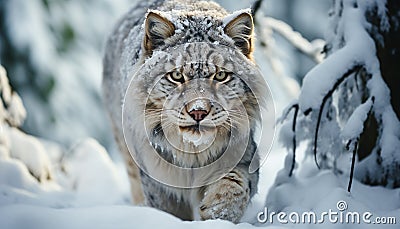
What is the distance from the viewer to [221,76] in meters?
3.36

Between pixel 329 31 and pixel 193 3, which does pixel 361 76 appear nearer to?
pixel 329 31

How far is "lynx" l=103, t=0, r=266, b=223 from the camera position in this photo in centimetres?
329

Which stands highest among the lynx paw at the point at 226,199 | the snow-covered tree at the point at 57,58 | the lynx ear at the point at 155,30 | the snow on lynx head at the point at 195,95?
the snow-covered tree at the point at 57,58

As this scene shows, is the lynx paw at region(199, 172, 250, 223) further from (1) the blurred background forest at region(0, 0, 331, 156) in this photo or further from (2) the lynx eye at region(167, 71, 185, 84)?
(1) the blurred background forest at region(0, 0, 331, 156)

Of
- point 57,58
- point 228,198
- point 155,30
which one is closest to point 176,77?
point 155,30

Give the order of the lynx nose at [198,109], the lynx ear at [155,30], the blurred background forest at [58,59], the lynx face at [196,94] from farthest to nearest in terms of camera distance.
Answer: the blurred background forest at [58,59], the lynx ear at [155,30], the lynx face at [196,94], the lynx nose at [198,109]

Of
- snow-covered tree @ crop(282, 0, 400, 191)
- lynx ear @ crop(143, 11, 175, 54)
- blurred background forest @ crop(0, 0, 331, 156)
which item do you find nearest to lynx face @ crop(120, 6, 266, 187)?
lynx ear @ crop(143, 11, 175, 54)

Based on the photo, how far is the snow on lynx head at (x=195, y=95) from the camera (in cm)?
328

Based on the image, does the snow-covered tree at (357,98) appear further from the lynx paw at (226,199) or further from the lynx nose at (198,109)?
the lynx nose at (198,109)

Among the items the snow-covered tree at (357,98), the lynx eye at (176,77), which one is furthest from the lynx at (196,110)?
the snow-covered tree at (357,98)

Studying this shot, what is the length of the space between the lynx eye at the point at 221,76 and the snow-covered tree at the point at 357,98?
44 cm

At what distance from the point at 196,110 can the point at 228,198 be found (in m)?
0.53

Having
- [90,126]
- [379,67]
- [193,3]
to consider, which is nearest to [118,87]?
[193,3]

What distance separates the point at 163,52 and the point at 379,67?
1.19m
